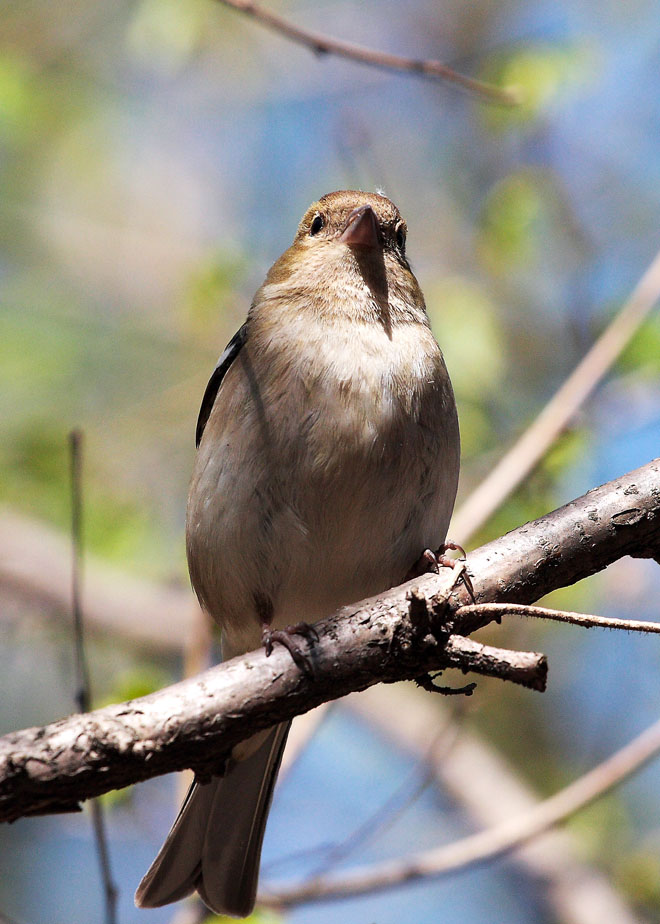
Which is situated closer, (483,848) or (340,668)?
(340,668)

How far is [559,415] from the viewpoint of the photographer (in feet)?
15.7

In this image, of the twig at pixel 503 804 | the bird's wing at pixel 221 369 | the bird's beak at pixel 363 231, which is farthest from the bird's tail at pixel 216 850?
the bird's beak at pixel 363 231

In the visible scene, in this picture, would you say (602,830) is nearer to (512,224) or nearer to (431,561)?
(431,561)

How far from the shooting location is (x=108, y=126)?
9578 mm

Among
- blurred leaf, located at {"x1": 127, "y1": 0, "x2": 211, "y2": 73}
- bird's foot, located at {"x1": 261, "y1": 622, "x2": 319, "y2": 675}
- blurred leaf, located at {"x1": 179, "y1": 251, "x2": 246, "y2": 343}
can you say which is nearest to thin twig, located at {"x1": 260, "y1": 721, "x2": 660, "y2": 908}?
bird's foot, located at {"x1": 261, "y1": 622, "x2": 319, "y2": 675}

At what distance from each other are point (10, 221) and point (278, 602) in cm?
682

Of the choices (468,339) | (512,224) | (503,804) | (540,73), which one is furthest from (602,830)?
(540,73)

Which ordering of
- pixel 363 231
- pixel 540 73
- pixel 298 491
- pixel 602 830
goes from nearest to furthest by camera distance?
pixel 298 491 < pixel 363 231 < pixel 540 73 < pixel 602 830

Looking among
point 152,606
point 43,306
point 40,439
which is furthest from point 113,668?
point 43,306

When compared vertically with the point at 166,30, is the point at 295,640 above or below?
below

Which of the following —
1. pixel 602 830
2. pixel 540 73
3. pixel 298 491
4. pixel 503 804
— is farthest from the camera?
pixel 602 830

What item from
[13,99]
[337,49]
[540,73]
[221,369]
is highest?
[13,99]

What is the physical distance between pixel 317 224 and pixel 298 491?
1582 mm

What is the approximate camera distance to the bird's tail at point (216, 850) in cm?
392
